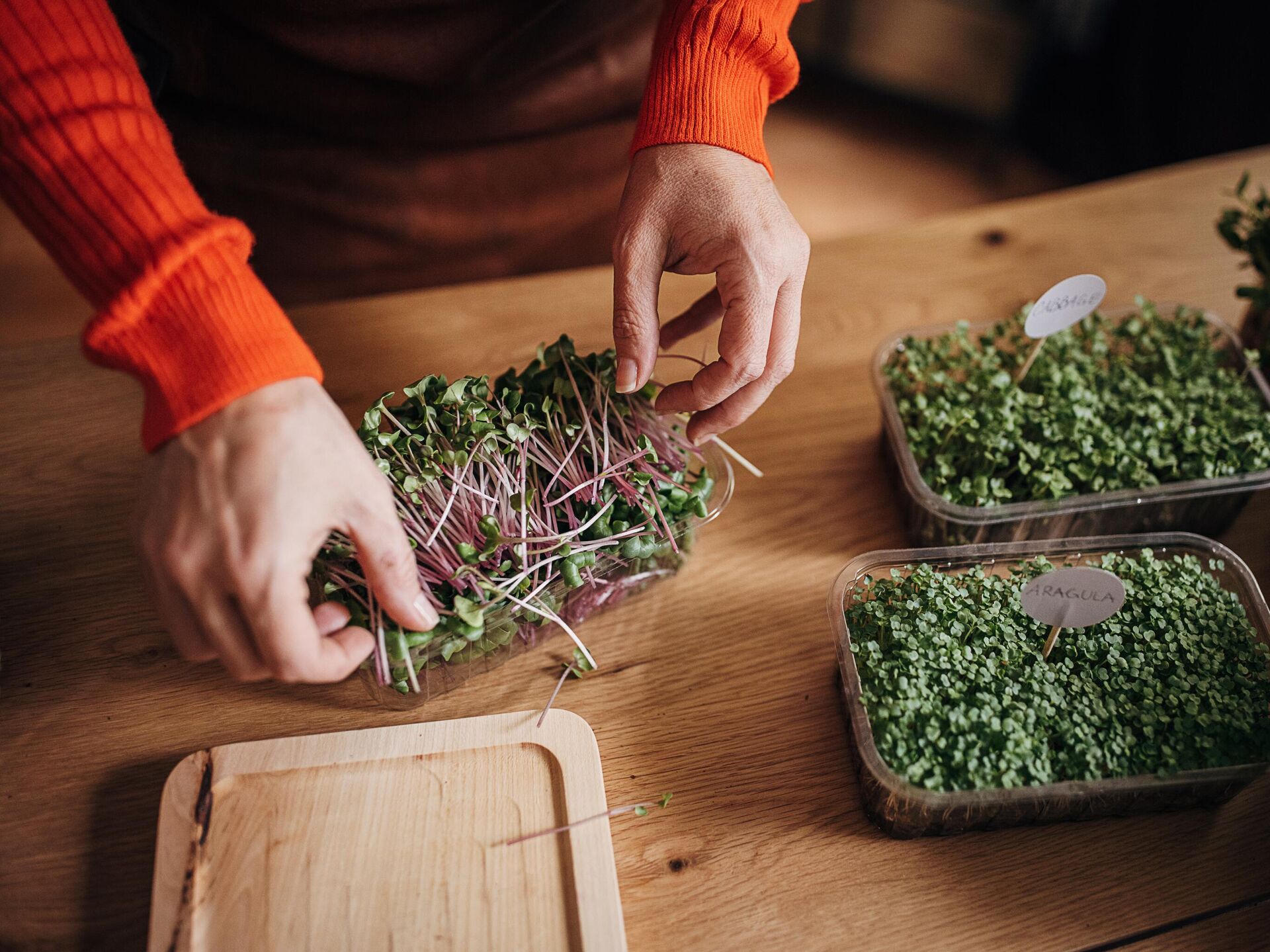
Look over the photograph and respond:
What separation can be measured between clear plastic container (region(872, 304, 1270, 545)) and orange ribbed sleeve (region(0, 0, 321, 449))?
85cm

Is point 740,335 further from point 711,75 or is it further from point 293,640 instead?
point 293,640

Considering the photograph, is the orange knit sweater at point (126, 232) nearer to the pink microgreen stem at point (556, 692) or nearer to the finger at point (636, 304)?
the finger at point (636, 304)

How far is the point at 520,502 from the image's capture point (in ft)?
3.76

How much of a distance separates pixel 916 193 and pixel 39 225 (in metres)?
3.04

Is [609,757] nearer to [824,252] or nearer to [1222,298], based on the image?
[824,252]

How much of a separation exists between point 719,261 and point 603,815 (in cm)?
70

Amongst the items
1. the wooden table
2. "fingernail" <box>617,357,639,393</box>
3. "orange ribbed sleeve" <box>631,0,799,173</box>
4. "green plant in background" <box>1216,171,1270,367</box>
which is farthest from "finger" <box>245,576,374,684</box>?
"green plant in background" <box>1216,171,1270,367</box>

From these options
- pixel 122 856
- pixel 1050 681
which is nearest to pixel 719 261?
pixel 1050 681

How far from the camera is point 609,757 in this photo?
113 cm

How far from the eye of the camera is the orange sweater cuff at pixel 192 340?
84cm

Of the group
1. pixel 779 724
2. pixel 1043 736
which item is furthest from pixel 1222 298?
pixel 779 724

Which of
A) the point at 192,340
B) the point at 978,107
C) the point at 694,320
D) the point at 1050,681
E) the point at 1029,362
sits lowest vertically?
the point at 978,107

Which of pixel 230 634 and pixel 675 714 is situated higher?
pixel 230 634

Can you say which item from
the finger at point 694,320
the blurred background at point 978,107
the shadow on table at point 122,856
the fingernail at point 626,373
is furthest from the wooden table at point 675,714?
the blurred background at point 978,107
